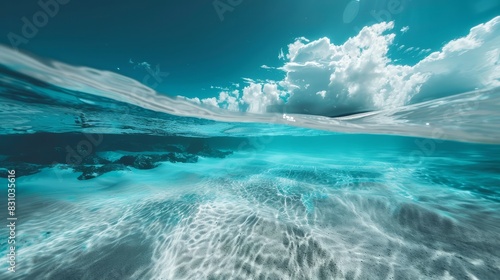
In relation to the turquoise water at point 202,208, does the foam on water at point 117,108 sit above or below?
above

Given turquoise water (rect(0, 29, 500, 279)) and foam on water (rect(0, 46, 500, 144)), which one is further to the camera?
foam on water (rect(0, 46, 500, 144))

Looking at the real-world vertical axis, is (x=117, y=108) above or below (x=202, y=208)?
above

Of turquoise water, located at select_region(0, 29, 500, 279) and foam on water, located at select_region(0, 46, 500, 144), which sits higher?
foam on water, located at select_region(0, 46, 500, 144)

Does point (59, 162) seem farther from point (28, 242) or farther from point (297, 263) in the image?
point (297, 263)

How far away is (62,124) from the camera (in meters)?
12.3

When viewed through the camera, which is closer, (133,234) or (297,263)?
(297,263)

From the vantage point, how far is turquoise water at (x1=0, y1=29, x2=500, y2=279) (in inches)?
150

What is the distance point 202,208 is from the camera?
20.6ft

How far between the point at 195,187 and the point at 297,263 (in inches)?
257

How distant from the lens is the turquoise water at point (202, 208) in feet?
12.5

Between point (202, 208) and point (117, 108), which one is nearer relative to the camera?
point (202, 208)

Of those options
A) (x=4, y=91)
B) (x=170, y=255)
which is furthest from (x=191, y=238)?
(x=4, y=91)

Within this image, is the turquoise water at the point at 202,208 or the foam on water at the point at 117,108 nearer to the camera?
the turquoise water at the point at 202,208

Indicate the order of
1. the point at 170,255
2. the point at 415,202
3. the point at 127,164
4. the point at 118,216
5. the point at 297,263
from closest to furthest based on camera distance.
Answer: the point at 297,263 < the point at 170,255 < the point at 118,216 < the point at 415,202 < the point at 127,164
